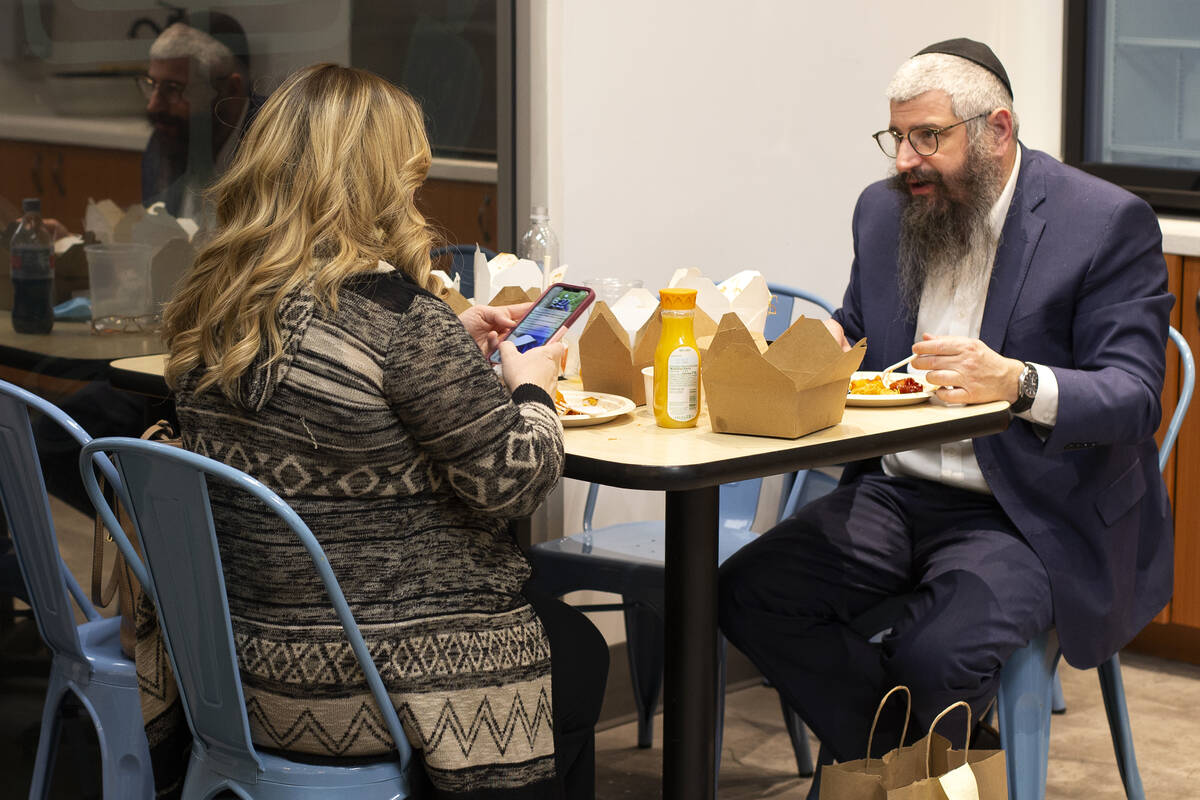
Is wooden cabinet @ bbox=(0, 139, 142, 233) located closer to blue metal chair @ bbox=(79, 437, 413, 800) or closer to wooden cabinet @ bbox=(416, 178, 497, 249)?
wooden cabinet @ bbox=(416, 178, 497, 249)

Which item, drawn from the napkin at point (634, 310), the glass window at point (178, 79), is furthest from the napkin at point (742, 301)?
the glass window at point (178, 79)

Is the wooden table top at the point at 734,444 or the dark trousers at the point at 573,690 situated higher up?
the wooden table top at the point at 734,444

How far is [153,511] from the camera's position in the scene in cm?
182

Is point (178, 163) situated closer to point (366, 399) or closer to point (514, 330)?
point (514, 330)

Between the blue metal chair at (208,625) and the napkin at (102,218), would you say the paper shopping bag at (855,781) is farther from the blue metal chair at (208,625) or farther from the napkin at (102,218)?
the napkin at (102,218)

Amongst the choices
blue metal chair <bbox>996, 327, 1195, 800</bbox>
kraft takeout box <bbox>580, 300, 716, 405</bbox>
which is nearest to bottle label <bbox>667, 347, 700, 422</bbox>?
kraft takeout box <bbox>580, 300, 716, 405</bbox>

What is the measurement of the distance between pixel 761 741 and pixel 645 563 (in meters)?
0.79

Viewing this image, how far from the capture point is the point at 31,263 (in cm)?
267

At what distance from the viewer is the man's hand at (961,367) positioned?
228cm

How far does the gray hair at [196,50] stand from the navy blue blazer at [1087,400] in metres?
1.56

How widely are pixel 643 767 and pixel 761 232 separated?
1342 mm

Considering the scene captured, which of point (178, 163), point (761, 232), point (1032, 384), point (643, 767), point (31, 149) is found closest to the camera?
point (1032, 384)

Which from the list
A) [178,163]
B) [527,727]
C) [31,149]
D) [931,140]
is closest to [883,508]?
[931,140]

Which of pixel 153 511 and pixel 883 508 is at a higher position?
pixel 153 511
